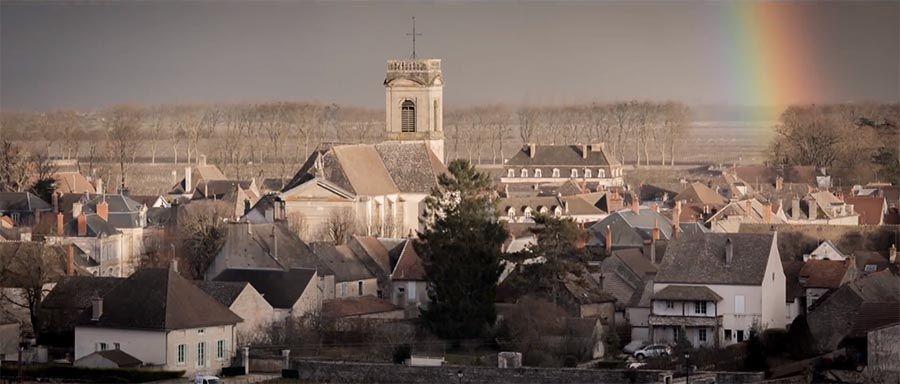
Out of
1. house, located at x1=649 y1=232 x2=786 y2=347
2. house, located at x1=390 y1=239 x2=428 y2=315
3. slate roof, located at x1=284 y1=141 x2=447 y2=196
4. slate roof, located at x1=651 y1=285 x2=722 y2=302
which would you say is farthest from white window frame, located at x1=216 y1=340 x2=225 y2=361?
slate roof, located at x1=284 y1=141 x2=447 y2=196

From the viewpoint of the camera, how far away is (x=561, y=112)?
184250 millimetres

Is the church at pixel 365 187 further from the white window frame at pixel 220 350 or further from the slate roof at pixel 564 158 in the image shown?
the slate roof at pixel 564 158

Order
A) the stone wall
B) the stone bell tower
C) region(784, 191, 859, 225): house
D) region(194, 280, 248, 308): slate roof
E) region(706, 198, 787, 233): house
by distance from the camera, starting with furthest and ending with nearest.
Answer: the stone bell tower, region(784, 191, 859, 225): house, region(706, 198, 787, 233): house, region(194, 280, 248, 308): slate roof, the stone wall

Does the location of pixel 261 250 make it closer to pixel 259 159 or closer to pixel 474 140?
pixel 259 159

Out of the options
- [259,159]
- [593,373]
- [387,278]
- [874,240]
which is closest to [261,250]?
[387,278]

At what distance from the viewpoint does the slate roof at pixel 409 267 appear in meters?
65.0

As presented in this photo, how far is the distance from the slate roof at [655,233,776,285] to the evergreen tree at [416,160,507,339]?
417cm

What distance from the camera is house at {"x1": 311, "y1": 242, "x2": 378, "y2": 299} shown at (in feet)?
209

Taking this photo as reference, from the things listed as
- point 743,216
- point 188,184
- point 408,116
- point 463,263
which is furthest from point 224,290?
point 188,184

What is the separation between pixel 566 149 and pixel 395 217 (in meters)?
50.4

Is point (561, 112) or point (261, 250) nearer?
point (261, 250)

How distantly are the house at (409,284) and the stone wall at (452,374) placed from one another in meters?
13.0

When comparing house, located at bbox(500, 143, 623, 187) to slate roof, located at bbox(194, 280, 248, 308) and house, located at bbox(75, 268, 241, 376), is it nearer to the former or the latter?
slate roof, located at bbox(194, 280, 248, 308)

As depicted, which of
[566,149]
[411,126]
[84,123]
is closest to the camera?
[411,126]
